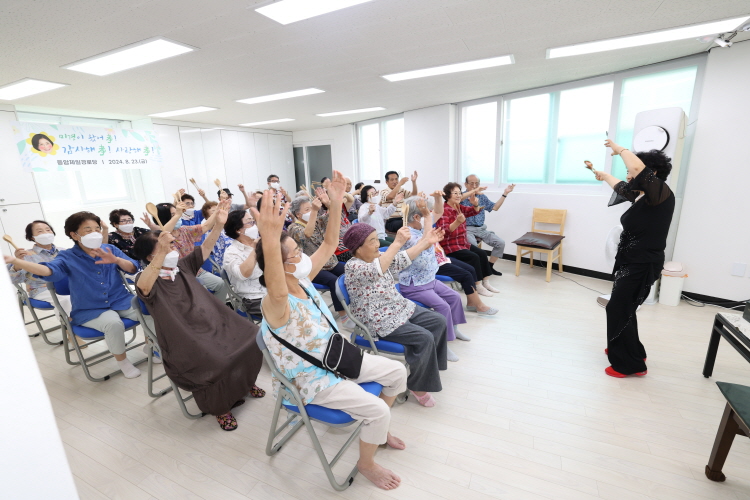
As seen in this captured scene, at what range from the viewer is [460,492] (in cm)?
181

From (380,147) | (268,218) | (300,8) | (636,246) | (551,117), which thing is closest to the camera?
(268,218)

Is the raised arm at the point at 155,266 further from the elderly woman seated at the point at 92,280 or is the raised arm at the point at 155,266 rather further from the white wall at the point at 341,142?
the white wall at the point at 341,142

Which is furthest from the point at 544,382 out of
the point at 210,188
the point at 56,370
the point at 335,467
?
the point at 210,188

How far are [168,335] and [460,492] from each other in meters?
1.95

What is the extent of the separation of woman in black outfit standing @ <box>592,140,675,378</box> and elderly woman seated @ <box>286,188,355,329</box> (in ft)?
7.40

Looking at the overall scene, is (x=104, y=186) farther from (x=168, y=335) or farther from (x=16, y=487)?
(x=16, y=487)

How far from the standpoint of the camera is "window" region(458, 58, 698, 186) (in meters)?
4.36

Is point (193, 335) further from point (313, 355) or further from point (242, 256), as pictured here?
point (313, 355)

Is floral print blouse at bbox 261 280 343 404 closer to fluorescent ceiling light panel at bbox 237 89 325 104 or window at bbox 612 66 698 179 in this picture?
fluorescent ceiling light panel at bbox 237 89 325 104

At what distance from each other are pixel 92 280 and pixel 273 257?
223 centimetres

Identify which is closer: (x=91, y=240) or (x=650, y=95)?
(x=91, y=240)

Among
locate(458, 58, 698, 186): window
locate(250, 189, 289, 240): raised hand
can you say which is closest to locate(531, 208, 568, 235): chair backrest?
locate(458, 58, 698, 186): window

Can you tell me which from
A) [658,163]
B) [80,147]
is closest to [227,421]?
[658,163]

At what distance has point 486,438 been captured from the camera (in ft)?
7.07
